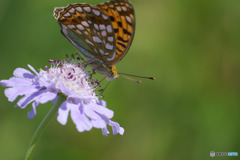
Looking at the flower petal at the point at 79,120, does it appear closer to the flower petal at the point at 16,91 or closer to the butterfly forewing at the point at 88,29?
the flower petal at the point at 16,91

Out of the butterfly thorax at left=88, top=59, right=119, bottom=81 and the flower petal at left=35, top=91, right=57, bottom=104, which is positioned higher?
the flower petal at left=35, top=91, right=57, bottom=104

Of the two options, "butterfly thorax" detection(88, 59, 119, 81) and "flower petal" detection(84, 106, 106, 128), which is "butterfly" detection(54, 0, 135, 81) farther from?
"flower petal" detection(84, 106, 106, 128)

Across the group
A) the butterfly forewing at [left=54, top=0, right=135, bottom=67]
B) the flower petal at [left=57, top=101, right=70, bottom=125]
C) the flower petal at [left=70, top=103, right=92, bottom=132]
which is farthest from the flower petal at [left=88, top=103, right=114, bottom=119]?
the butterfly forewing at [left=54, top=0, right=135, bottom=67]

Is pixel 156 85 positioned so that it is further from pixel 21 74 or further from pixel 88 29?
pixel 21 74

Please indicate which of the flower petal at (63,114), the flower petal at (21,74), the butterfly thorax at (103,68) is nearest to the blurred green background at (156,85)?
the butterfly thorax at (103,68)

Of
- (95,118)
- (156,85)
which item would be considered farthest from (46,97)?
(156,85)

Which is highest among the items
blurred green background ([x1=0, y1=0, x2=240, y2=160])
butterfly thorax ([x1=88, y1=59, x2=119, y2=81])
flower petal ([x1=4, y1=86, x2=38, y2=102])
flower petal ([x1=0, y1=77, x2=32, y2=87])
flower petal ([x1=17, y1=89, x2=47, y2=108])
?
flower petal ([x1=0, y1=77, x2=32, y2=87])
